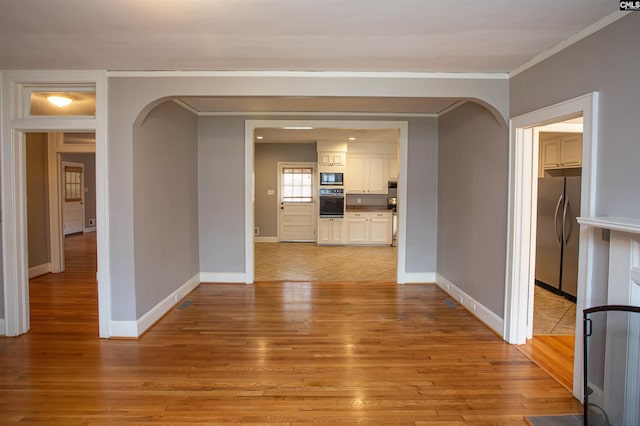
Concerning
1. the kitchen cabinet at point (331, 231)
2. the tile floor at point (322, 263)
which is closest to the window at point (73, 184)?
the tile floor at point (322, 263)

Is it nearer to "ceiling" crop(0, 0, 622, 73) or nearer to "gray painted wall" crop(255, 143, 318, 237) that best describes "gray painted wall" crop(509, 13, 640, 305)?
"ceiling" crop(0, 0, 622, 73)

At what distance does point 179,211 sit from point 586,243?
4.07 meters

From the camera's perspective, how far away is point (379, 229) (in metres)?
9.00

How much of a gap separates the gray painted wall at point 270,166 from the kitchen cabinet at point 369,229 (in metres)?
1.89

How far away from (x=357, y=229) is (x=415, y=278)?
142 inches

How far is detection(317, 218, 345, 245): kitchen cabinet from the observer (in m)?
8.95

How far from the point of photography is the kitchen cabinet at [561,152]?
15.9ft

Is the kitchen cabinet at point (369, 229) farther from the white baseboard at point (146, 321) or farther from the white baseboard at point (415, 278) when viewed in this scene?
the white baseboard at point (146, 321)

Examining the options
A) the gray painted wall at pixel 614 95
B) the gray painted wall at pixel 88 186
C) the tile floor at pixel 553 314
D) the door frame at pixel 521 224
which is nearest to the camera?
the gray painted wall at pixel 614 95

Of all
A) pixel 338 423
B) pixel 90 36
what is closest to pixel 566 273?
pixel 338 423

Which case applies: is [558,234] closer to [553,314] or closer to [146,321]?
[553,314]

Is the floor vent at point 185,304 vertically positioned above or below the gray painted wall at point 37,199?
below

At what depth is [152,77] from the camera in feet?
10.9

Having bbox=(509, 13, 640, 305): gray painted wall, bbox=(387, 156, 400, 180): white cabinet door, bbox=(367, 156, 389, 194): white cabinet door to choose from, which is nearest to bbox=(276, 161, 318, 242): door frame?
bbox=(367, 156, 389, 194): white cabinet door
